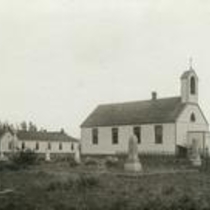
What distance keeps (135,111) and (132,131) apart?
2372 millimetres

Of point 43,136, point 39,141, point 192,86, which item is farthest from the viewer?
point 43,136

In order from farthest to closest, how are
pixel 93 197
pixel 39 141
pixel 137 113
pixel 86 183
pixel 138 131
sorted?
pixel 39 141 < pixel 137 113 < pixel 138 131 < pixel 86 183 < pixel 93 197

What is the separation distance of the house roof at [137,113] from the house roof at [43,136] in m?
27.8

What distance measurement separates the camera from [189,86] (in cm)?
5081

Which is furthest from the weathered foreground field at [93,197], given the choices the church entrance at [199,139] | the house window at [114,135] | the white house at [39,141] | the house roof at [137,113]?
the white house at [39,141]

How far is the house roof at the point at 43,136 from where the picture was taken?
87562 mm

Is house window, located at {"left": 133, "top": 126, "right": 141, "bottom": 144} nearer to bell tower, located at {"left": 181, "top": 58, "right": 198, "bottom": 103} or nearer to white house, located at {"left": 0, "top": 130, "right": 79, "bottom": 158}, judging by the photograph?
bell tower, located at {"left": 181, "top": 58, "right": 198, "bottom": 103}

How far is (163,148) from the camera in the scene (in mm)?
50812

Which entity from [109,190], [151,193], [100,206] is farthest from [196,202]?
[109,190]

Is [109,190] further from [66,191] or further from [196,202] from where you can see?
[196,202]

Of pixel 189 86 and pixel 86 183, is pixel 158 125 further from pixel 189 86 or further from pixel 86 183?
pixel 86 183

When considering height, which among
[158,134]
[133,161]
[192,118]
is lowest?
[133,161]

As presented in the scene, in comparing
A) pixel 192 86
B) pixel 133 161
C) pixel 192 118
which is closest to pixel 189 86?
pixel 192 86

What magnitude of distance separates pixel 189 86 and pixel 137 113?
21.5ft
